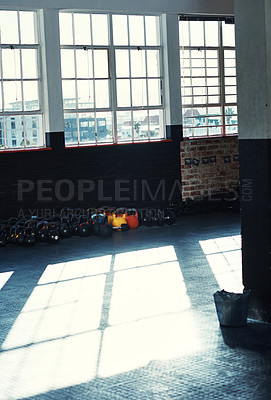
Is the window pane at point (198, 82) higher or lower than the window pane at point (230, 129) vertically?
higher

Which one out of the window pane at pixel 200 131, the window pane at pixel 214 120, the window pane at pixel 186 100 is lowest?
the window pane at pixel 200 131

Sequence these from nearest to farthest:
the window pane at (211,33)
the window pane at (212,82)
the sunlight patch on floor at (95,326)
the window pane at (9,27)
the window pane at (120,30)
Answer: the sunlight patch on floor at (95,326), the window pane at (9,27), the window pane at (120,30), the window pane at (211,33), the window pane at (212,82)

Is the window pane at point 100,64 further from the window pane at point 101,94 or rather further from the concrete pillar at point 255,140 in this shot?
the concrete pillar at point 255,140

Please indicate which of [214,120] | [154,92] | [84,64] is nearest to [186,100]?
[154,92]

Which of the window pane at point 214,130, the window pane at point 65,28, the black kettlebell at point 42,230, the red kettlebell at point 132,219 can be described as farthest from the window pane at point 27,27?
the window pane at point 214,130

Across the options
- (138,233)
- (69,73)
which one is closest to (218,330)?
(138,233)

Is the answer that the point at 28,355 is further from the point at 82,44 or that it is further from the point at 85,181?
the point at 82,44

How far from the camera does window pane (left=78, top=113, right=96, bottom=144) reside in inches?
492

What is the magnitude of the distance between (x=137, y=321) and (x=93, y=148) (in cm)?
657

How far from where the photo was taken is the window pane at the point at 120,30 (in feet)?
41.4

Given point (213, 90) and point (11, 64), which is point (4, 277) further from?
point (213, 90)

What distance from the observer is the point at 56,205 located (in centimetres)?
1215

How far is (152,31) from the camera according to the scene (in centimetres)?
1312

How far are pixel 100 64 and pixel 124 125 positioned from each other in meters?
1.37
